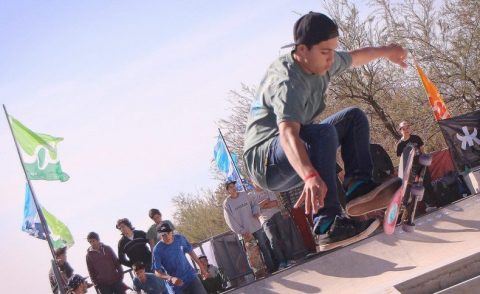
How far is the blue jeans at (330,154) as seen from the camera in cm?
387

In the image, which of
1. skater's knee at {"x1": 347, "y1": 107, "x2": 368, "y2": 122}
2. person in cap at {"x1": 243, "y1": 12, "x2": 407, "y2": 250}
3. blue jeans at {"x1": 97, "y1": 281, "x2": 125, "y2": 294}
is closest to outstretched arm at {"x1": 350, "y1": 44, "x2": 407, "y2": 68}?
person in cap at {"x1": 243, "y1": 12, "x2": 407, "y2": 250}

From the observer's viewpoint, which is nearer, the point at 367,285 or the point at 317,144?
the point at 317,144

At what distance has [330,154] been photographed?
3.91 metres

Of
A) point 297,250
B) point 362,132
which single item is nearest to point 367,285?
point 297,250

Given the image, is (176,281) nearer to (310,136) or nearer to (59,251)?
(59,251)

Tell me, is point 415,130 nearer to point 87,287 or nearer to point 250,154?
point 87,287

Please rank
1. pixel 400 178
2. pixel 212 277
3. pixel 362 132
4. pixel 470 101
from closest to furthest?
pixel 362 132 < pixel 400 178 < pixel 212 277 < pixel 470 101

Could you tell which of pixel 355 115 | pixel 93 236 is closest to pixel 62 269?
pixel 93 236

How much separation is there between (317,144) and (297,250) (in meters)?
6.87

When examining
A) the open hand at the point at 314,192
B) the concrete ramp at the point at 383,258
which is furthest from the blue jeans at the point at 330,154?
the concrete ramp at the point at 383,258

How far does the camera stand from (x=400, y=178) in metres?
4.60

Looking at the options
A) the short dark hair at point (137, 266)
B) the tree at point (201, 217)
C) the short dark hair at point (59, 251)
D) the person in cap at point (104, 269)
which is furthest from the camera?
the tree at point (201, 217)

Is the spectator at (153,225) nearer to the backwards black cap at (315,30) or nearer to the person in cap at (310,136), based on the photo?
the person in cap at (310,136)

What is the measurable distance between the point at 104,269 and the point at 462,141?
23.2 feet
